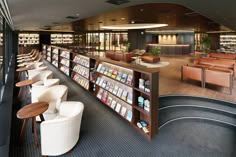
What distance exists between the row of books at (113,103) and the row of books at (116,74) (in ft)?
1.92

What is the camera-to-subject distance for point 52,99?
3.90 m

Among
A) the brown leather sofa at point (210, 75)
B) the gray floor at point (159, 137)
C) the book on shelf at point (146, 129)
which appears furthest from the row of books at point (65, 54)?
the book on shelf at point (146, 129)

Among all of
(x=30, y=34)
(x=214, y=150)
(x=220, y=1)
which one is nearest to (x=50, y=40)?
(x=30, y=34)

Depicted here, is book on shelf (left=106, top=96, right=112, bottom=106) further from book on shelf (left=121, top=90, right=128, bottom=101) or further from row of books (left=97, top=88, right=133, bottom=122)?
book on shelf (left=121, top=90, right=128, bottom=101)

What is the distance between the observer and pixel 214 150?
3121 mm

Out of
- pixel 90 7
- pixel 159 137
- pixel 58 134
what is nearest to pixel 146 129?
pixel 159 137

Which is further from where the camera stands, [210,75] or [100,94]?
[210,75]

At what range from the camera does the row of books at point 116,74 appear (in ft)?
12.7

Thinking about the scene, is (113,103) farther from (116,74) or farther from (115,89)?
(116,74)

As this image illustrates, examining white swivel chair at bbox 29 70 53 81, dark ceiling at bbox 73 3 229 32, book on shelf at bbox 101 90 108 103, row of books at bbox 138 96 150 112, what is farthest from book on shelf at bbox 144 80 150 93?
white swivel chair at bbox 29 70 53 81

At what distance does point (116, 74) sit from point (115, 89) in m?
0.39

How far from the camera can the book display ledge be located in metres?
3.39

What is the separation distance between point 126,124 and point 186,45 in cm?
1664

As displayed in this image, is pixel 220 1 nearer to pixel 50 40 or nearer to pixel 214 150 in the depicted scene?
pixel 214 150
